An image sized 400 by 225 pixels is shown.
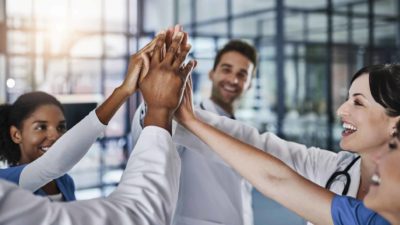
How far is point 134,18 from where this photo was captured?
566cm

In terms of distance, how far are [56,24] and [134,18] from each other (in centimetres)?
98

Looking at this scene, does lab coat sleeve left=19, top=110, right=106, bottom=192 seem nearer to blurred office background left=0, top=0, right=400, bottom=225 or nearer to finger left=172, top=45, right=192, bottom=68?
finger left=172, top=45, right=192, bottom=68

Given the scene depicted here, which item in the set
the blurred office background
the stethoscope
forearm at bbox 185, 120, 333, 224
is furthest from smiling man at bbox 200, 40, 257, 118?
forearm at bbox 185, 120, 333, 224

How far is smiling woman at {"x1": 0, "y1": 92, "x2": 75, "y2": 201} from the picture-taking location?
156cm

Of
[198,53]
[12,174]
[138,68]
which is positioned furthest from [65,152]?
[198,53]

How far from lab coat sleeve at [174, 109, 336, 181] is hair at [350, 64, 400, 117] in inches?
12.9

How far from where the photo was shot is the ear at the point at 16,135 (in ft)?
5.20

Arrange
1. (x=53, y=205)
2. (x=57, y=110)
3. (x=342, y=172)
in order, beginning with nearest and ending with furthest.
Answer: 1. (x=53, y=205)
2. (x=342, y=172)
3. (x=57, y=110)

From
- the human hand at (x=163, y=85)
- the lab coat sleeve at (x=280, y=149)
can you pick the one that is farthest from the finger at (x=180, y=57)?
the lab coat sleeve at (x=280, y=149)

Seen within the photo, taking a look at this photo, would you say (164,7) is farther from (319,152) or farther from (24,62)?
(319,152)

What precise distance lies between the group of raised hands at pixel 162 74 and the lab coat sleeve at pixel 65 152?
5.5 inches

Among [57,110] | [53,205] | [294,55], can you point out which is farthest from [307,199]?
[294,55]

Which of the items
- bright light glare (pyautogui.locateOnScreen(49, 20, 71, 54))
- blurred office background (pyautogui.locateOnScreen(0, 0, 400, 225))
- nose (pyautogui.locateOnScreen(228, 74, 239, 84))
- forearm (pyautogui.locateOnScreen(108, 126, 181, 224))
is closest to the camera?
forearm (pyautogui.locateOnScreen(108, 126, 181, 224))

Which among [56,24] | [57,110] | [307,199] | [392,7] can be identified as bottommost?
[307,199]
